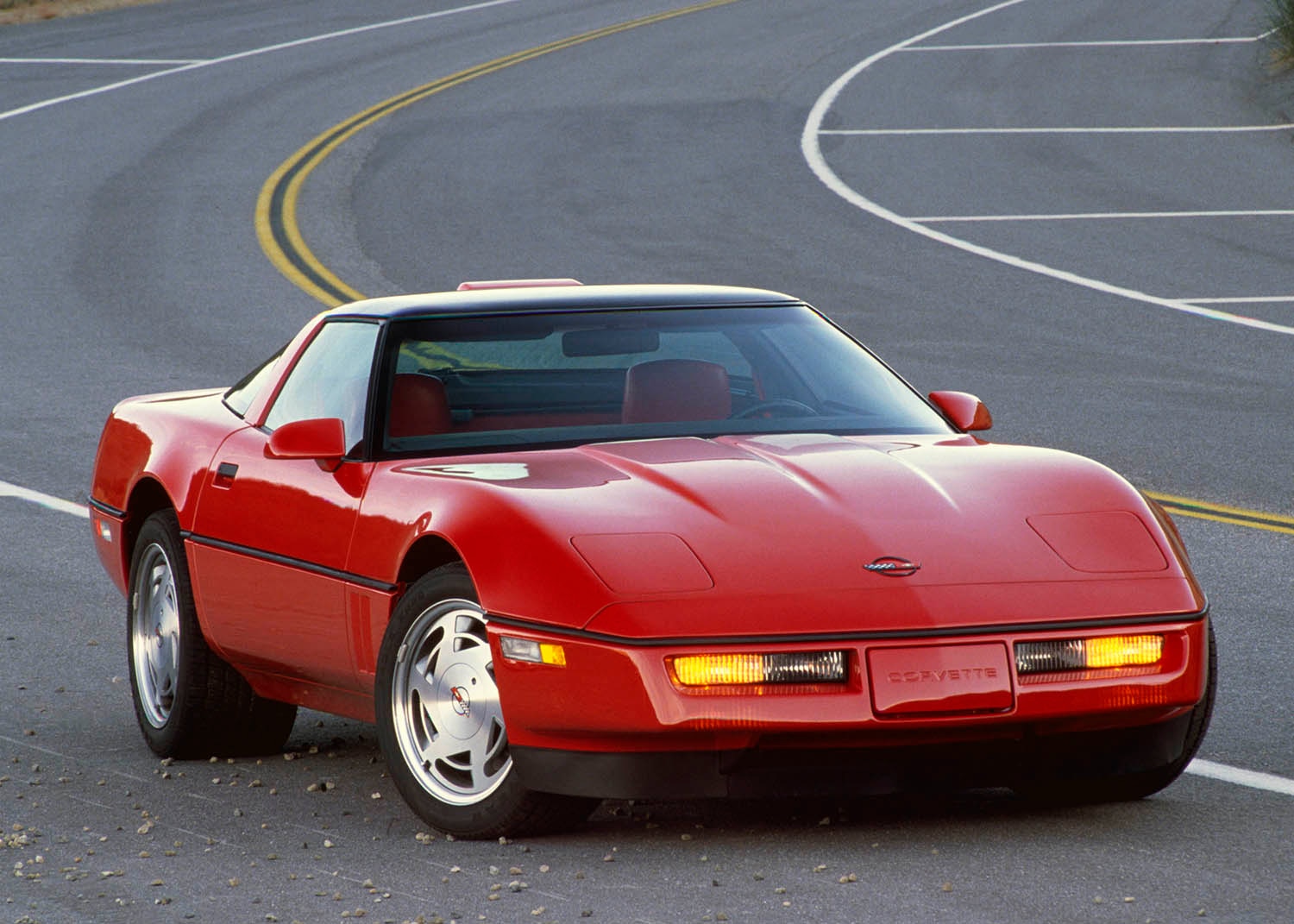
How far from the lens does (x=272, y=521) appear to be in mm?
6594

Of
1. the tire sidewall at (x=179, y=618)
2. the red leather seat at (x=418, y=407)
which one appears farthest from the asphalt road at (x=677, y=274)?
the red leather seat at (x=418, y=407)

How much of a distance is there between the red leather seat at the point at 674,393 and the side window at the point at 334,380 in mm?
783

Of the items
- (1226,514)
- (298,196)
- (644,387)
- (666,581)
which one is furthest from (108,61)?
(666,581)

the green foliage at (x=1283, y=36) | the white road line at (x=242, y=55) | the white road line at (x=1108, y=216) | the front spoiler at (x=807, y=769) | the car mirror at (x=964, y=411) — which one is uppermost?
the car mirror at (x=964, y=411)

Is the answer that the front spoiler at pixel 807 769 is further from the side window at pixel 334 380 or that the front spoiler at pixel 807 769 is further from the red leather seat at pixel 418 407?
the side window at pixel 334 380

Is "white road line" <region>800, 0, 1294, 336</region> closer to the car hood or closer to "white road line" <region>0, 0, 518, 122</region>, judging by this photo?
"white road line" <region>0, 0, 518, 122</region>

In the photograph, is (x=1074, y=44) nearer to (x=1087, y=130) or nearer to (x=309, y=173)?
(x=1087, y=130)

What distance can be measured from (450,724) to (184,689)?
158 cm

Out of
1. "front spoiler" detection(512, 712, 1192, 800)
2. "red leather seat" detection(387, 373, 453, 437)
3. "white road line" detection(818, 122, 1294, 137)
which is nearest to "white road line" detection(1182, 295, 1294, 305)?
"white road line" detection(818, 122, 1294, 137)

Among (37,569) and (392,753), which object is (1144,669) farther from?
(37,569)

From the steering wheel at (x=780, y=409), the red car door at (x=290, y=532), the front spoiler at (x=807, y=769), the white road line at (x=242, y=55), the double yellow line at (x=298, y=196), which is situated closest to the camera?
the front spoiler at (x=807, y=769)

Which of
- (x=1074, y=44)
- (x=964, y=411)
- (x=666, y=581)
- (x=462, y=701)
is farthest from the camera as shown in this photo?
(x=1074, y=44)

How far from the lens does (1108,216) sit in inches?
906

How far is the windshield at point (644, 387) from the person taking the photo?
6473 millimetres
